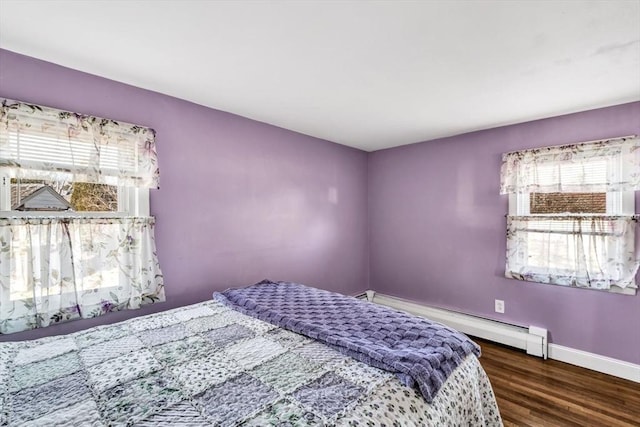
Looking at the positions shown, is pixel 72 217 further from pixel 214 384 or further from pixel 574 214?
pixel 574 214

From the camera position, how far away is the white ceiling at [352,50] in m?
1.31

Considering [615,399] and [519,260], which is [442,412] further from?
[519,260]

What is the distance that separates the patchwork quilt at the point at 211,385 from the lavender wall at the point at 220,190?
73cm

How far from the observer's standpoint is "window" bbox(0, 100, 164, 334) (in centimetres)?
163

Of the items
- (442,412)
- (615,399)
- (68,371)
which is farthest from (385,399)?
(615,399)

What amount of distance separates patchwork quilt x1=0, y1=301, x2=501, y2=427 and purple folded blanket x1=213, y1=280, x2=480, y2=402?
5 cm

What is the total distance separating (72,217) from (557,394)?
136 inches

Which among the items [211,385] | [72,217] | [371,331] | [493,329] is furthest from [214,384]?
[493,329]

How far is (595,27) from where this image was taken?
141 cm

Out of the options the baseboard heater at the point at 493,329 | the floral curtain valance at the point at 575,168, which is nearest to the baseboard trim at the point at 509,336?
the baseboard heater at the point at 493,329

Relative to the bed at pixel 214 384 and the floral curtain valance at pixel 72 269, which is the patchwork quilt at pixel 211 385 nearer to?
the bed at pixel 214 384

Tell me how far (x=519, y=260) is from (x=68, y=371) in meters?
3.35

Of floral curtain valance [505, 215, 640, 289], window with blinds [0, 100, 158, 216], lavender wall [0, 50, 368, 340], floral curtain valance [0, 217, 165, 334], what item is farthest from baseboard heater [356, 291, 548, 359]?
window with blinds [0, 100, 158, 216]

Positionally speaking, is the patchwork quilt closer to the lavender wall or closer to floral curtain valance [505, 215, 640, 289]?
the lavender wall
